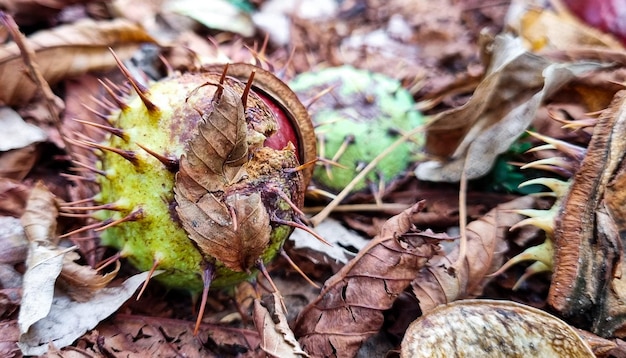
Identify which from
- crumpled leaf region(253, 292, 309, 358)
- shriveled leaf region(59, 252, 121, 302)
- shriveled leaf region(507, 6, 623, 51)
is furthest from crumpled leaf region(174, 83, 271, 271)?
shriveled leaf region(507, 6, 623, 51)

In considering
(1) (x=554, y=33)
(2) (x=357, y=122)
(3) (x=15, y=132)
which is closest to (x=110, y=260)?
(3) (x=15, y=132)

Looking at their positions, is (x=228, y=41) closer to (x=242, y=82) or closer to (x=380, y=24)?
(x=380, y=24)

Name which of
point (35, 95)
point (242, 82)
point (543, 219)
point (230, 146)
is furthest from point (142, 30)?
point (543, 219)

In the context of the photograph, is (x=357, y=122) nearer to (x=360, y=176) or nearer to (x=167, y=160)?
(x=360, y=176)

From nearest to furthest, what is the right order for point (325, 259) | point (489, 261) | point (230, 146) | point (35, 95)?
point (230, 146) → point (489, 261) → point (325, 259) → point (35, 95)

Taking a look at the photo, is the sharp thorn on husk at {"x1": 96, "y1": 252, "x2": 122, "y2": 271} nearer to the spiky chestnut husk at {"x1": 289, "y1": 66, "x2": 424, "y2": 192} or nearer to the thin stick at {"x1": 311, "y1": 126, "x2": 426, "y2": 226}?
the thin stick at {"x1": 311, "y1": 126, "x2": 426, "y2": 226}

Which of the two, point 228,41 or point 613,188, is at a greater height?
point 613,188

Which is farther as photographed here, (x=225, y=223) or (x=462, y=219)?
(x=462, y=219)
